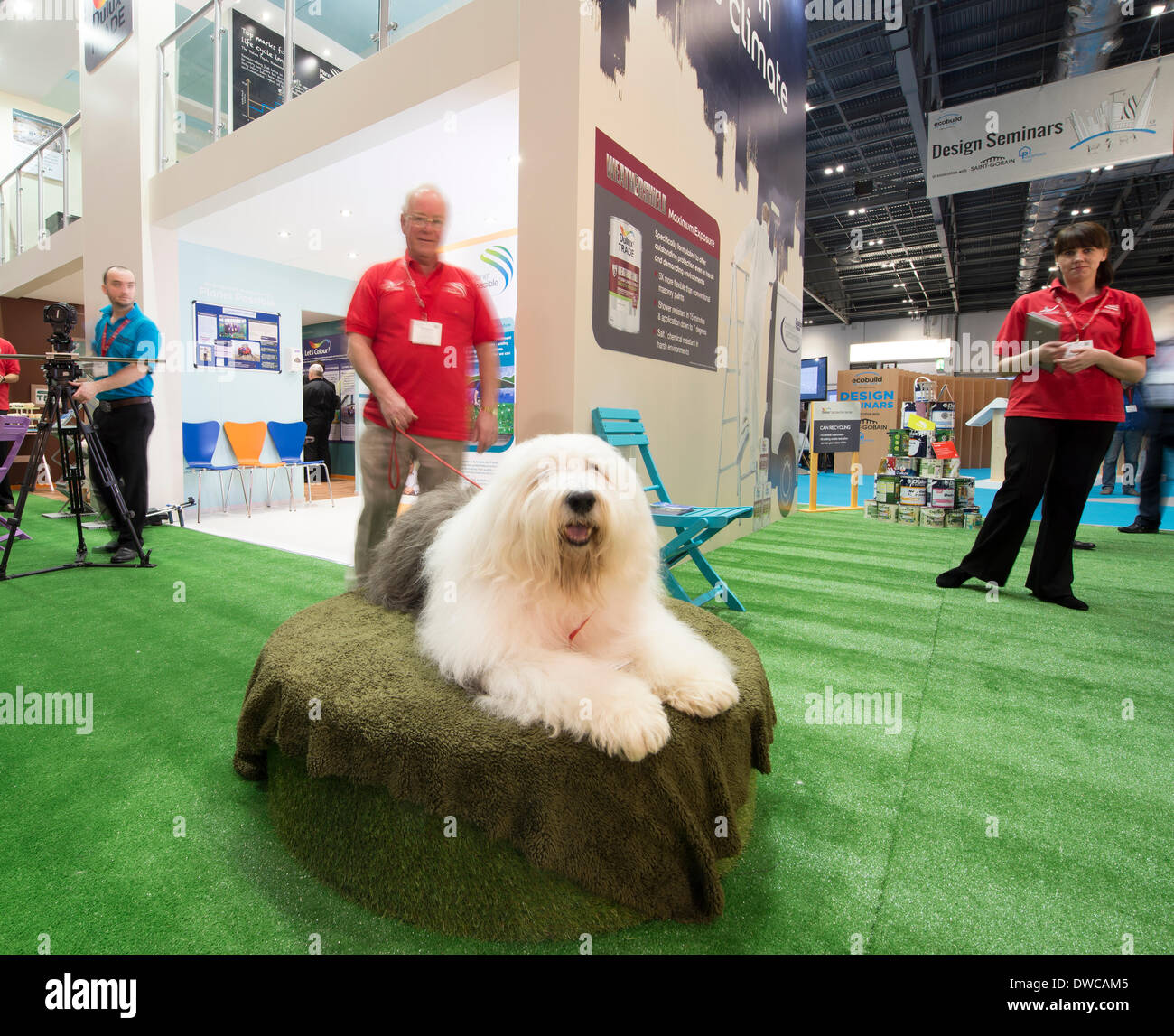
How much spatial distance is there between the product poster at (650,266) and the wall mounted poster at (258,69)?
330 centimetres

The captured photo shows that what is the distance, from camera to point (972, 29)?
294 inches

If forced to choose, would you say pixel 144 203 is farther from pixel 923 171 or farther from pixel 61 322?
pixel 923 171

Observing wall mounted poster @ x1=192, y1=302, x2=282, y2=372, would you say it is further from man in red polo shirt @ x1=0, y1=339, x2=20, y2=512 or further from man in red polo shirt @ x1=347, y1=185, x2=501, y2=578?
man in red polo shirt @ x1=347, y1=185, x2=501, y2=578

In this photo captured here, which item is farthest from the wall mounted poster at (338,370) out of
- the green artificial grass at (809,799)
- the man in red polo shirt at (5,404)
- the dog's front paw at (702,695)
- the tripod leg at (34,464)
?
the dog's front paw at (702,695)

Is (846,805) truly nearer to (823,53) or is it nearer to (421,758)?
(421,758)

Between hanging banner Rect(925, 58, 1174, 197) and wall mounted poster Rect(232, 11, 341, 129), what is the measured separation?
659 cm

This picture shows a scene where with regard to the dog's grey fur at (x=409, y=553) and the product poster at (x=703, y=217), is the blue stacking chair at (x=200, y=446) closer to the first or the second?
the product poster at (x=703, y=217)

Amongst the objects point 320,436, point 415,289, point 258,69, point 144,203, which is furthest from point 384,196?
point 320,436

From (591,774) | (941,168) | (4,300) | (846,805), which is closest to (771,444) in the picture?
(941,168)

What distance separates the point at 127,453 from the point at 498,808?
418 cm

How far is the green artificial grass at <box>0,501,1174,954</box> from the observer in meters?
1.15

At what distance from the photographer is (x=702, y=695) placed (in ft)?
4.16

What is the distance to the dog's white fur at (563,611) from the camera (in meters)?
1.19
